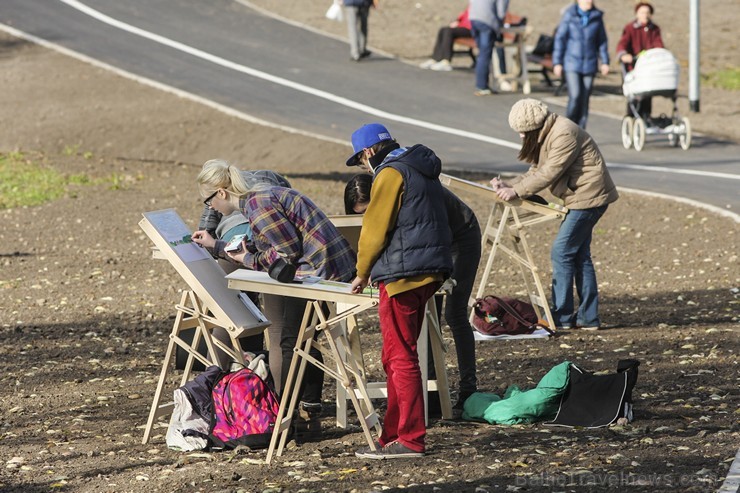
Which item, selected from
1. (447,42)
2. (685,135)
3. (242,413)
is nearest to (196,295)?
(242,413)

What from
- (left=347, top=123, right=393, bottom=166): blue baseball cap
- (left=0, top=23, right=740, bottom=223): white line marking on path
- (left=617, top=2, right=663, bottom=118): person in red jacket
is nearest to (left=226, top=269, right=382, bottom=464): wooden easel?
(left=347, top=123, right=393, bottom=166): blue baseball cap

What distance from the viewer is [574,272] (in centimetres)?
1022

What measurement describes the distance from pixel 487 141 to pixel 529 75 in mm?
5855

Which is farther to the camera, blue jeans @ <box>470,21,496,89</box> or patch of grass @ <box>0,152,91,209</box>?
blue jeans @ <box>470,21,496,89</box>

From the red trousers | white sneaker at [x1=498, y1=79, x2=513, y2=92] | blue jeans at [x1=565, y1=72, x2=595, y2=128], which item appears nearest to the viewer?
the red trousers

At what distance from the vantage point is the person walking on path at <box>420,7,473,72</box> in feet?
80.5

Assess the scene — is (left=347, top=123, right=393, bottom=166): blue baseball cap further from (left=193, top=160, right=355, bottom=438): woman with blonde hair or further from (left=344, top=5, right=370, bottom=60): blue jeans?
Result: (left=344, top=5, right=370, bottom=60): blue jeans

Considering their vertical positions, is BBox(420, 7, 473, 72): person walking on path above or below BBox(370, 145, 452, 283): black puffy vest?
above

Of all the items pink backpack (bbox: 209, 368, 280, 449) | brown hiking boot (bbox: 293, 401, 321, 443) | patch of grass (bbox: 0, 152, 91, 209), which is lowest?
brown hiking boot (bbox: 293, 401, 321, 443)

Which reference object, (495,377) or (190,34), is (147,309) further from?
(190,34)

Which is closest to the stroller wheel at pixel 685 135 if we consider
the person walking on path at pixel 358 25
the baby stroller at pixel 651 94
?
the baby stroller at pixel 651 94

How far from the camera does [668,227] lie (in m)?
14.2

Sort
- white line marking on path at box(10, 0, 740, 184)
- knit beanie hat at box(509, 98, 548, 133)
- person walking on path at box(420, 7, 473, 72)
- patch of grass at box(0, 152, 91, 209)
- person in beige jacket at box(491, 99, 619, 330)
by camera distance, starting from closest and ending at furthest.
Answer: knit beanie hat at box(509, 98, 548, 133)
person in beige jacket at box(491, 99, 619, 330)
patch of grass at box(0, 152, 91, 209)
white line marking on path at box(10, 0, 740, 184)
person walking on path at box(420, 7, 473, 72)

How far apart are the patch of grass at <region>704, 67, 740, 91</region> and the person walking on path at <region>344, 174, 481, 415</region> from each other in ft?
56.4
